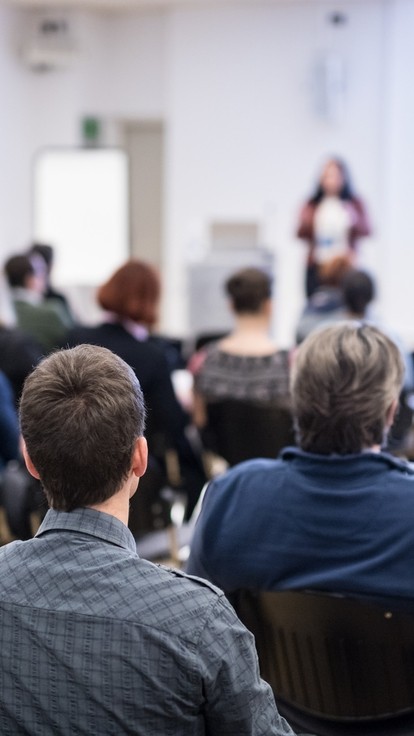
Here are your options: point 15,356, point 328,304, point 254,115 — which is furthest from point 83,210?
point 15,356

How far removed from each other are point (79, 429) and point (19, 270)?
13.7 feet

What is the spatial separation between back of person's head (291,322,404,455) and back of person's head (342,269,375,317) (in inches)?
88.4

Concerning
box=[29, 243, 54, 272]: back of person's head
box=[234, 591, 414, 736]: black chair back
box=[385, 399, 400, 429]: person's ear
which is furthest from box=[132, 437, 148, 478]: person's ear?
box=[29, 243, 54, 272]: back of person's head

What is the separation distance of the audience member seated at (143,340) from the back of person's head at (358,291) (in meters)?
0.88

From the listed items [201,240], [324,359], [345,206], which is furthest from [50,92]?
[324,359]

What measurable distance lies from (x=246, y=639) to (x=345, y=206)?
7444 mm

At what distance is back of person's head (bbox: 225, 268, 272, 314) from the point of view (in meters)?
3.90

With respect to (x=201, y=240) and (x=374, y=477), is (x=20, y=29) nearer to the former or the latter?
(x=201, y=240)

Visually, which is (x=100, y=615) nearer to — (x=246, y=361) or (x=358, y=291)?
(x=246, y=361)

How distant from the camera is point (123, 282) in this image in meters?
3.85

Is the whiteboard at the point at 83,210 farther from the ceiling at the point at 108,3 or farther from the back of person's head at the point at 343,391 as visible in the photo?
the back of person's head at the point at 343,391

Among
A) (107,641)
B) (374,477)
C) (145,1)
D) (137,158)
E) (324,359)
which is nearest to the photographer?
(107,641)

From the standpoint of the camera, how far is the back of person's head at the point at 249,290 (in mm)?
3896

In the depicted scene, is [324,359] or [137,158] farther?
[137,158]
